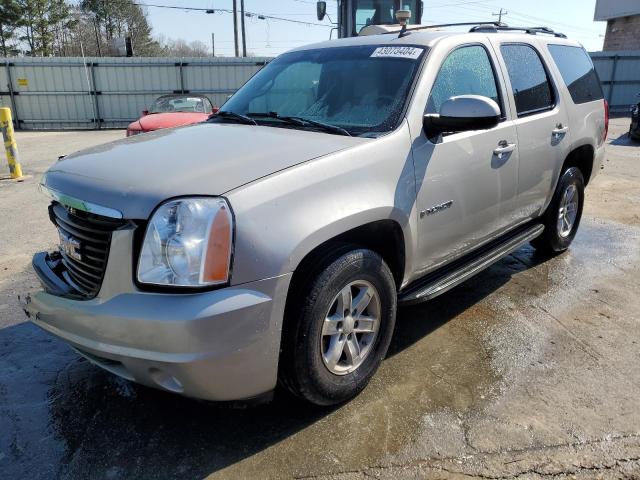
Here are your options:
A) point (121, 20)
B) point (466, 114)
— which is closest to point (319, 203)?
point (466, 114)

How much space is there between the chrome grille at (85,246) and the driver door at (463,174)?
1645mm

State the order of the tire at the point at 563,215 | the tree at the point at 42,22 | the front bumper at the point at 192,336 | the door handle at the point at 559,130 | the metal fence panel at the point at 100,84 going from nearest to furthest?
1. the front bumper at the point at 192,336
2. the door handle at the point at 559,130
3. the tire at the point at 563,215
4. the metal fence panel at the point at 100,84
5. the tree at the point at 42,22

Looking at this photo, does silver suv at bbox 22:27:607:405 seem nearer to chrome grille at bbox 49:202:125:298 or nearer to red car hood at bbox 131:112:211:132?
chrome grille at bbox 49:202:125:298

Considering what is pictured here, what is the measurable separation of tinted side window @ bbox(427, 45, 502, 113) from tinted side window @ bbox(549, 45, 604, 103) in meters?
1.28

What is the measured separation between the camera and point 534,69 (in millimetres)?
4238

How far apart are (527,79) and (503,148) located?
2.77 ft

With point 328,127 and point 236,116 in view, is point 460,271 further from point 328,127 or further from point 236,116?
point 236,116

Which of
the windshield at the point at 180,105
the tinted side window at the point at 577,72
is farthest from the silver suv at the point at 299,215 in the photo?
the windshield at the point at 180,105

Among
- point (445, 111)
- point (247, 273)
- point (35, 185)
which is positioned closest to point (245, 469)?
point (247, 273)

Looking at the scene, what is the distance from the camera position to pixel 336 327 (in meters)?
2.66

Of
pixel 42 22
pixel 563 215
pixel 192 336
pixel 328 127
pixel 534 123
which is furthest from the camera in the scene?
pixel 42 22

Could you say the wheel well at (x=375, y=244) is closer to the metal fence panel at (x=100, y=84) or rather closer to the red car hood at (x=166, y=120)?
the red car hood at (x=166, y=120)

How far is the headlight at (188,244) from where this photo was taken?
2148mm

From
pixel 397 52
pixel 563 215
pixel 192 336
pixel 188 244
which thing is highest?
pixel 397 52
